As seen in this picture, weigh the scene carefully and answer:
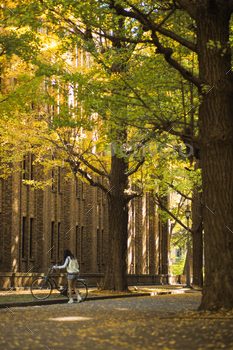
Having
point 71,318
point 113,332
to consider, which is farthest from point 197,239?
point 113,332

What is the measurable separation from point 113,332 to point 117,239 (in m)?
12.9

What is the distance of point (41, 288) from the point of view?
16.7m

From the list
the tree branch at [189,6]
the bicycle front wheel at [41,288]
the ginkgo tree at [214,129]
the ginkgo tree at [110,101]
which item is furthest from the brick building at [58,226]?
the tree branch at [189,6]

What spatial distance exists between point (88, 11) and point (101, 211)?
2725 cm

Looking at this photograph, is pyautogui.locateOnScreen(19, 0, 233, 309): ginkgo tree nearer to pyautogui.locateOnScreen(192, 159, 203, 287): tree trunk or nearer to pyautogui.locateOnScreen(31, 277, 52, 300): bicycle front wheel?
pyautogui.locateOnScreen(31, 277, 52, 300): bicycle front wheel

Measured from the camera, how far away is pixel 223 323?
905 centimetres

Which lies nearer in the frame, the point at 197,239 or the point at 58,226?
the point at 197,239

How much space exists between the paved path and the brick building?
13730 millimetres

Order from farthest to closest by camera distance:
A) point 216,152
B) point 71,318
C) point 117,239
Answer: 1. point 117,239
2. point 216,152
3. point 71,318

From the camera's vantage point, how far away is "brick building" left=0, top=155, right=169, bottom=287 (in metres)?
26.5

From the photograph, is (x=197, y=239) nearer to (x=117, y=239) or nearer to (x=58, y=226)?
(x=58, y=226)

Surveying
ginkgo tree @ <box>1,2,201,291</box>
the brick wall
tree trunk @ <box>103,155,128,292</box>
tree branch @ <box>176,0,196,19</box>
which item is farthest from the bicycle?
the brick wall

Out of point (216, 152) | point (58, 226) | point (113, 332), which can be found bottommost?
point (113, 332)

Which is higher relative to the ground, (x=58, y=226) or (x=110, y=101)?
(x=110, y=101)
